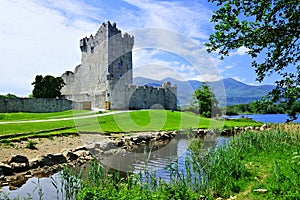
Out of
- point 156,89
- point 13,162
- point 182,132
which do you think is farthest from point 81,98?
point 13,162

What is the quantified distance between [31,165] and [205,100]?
35819 millimetres

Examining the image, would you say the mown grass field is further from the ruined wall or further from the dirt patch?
the ruined wall

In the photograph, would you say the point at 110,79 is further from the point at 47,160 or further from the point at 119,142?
the point at 47,160

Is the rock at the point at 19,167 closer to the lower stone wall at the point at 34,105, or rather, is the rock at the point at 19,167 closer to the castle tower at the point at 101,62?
the lower stone wall at the point at 34,105

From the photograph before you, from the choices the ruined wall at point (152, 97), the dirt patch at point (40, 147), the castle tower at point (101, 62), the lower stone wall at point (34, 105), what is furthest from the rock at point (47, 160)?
the castle tower at point (101, 62)

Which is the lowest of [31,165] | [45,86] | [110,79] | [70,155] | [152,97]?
[31,165]

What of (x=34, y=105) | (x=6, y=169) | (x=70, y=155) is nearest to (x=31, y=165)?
(x=6, y=169)

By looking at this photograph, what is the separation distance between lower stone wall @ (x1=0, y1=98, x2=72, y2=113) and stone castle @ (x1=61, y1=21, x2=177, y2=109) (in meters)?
4.82

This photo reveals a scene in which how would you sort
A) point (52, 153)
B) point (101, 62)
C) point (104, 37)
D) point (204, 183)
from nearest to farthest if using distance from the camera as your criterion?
point (204, 183) < point (52, 153) < point (104, 37) < point (101, 62)

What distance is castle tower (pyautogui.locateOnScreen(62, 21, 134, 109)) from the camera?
163 ft

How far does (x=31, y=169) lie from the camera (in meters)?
12.0

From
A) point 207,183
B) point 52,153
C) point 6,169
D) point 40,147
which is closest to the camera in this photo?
point 207,183

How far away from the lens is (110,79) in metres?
41.7

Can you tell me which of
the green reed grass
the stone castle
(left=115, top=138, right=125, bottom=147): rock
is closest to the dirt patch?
(left=115, top=138, right=125, bottom=147): rock
